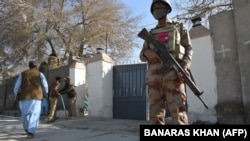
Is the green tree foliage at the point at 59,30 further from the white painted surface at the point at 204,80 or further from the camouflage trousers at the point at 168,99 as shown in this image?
the camouflage trousers at the point at 168,99

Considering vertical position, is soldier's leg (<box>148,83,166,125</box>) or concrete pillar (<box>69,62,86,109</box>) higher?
concrete pillar (<box>69,62,86,109</box>)

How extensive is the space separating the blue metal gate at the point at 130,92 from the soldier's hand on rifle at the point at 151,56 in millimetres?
5994

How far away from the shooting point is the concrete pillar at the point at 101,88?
1087 cm

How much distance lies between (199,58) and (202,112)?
1.31 meters

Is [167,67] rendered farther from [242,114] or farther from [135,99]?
[135,99]

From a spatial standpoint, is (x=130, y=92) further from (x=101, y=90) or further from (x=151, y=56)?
(x=151, y=56)

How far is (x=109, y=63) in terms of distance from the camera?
444 inches

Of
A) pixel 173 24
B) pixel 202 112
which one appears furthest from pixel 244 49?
pixel 173 24

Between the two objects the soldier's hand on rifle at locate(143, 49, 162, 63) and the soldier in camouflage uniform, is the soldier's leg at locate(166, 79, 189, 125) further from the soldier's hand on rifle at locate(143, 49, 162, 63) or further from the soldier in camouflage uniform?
the soldier's hand on rifle at locate(143, 49, 162, 63)

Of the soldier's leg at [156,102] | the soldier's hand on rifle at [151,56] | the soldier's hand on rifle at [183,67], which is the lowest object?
the soldier's leg at [156,102]

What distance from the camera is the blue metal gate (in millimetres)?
9883

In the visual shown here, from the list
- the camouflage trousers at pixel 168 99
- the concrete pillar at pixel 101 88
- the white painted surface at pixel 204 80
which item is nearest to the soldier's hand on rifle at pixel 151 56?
the camouflage trousers at pixel 168 99

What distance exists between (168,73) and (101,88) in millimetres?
7464

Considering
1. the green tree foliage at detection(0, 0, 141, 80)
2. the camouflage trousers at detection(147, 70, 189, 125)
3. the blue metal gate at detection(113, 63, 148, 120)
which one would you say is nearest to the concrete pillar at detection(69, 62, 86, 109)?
the blue metal gate at detection(113, 63, 148, 120)
